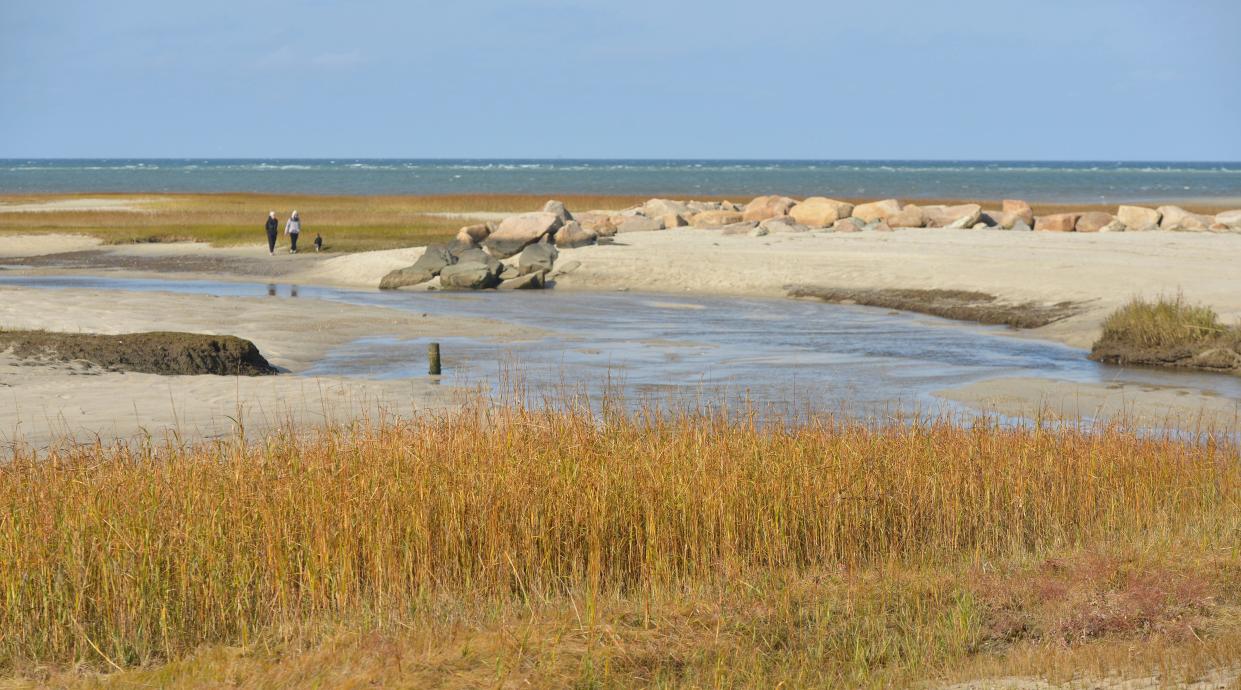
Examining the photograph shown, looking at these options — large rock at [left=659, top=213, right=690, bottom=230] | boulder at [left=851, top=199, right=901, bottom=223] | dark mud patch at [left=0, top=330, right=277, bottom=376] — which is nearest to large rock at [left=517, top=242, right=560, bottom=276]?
large rock at [left=659, top=213, right=690, bottom=230]

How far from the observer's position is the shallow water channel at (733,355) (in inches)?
725

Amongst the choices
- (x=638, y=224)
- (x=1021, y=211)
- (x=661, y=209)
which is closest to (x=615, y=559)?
(x=638, y=224)

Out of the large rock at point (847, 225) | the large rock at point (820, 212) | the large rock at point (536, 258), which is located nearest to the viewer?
the large rock at point (536, 258)

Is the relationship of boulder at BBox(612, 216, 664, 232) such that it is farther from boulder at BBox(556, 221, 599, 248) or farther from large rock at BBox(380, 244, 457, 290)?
large rock at BBox(380, 244, 457, 290)

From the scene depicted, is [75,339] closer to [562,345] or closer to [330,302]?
[562,345]

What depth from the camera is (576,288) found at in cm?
3581

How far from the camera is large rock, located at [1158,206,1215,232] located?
47219mm

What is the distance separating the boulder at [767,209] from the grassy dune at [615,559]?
42.5 m

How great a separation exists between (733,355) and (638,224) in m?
27.1

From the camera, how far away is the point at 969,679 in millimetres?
7160

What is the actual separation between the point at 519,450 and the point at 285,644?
3350 mm

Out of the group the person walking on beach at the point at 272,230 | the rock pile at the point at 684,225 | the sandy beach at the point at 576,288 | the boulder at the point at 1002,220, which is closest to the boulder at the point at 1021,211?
the rock pile at the point at 684,225

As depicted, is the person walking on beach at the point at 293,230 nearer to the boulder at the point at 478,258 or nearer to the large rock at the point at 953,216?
the boulder at the point at 478,258

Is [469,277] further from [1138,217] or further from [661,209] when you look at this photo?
[1138,217]
